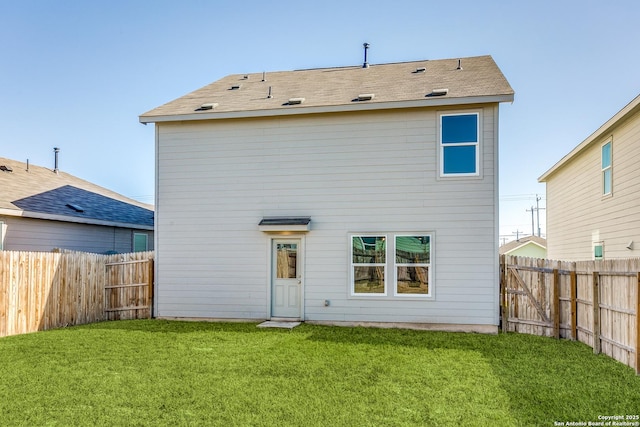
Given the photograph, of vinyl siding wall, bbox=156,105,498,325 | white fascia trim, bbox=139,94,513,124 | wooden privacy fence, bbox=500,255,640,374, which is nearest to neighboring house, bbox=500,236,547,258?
wooden privacy fence, bbox=500,255,640,374

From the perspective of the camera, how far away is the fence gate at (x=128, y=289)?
36.9ft

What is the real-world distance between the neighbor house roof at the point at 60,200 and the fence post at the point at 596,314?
41.8ft

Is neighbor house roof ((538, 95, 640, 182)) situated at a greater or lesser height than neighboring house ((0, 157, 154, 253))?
greater

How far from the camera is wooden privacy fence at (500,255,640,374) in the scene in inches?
251

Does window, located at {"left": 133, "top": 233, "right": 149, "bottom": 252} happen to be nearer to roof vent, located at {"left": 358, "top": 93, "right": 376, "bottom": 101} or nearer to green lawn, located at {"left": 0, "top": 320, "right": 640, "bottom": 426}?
green lawn, located at {"left": 0, "top": 320, "right": 640, "bottom": 426}

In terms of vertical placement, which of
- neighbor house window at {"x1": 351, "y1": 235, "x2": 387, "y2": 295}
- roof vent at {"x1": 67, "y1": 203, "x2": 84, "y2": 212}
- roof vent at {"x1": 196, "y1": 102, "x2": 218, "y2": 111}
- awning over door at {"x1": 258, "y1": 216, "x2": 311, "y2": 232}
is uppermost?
roof vent at {"x1": 196, "y1": 102, "x2": 218, "y2": 111}

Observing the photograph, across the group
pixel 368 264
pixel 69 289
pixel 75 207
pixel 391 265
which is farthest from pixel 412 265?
pixel 75 207

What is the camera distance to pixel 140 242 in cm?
1606

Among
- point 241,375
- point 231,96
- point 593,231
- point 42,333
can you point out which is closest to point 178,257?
point 42,333

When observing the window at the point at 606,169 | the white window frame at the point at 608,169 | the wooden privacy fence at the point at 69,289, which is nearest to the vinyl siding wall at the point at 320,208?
the wooden privacy fence at the point at 69,289

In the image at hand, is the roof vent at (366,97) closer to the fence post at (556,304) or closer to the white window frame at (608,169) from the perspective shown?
the fence post at (556,304)

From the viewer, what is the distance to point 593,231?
12.9m

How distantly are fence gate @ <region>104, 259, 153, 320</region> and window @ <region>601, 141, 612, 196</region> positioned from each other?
11.9m

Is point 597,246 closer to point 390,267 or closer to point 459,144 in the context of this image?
point 459,144
